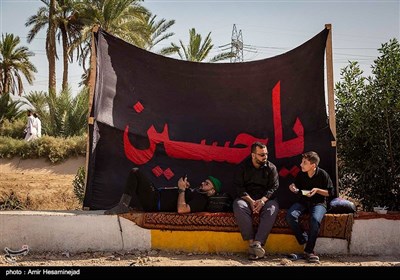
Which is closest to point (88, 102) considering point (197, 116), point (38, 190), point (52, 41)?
point (38, 190)

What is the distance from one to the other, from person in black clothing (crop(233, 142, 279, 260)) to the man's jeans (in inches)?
8.1

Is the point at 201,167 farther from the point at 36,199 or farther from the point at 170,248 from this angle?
the point at 36,199

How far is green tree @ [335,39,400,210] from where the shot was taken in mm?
5918

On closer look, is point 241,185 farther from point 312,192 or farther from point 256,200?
point 312,192

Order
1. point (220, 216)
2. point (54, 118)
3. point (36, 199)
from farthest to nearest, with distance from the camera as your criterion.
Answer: point (54, 118) < point (36, 199) < point (220, 216)

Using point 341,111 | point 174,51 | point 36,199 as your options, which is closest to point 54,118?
point 174,51

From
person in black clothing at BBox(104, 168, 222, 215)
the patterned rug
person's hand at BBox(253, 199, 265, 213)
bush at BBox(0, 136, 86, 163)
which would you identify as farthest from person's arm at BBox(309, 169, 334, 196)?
bush at BBox(0, 136, 86, 163)

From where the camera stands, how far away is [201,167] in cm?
635

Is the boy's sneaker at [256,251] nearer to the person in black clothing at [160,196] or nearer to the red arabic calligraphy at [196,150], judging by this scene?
the person in black clothing at [160,196]

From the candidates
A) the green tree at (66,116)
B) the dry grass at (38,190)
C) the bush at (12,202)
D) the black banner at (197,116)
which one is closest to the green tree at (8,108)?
the green tree at (66,116)

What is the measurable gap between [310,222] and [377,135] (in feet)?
6.14

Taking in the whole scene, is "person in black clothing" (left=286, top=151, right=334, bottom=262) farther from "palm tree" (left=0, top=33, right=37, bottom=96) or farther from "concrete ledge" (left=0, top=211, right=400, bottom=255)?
"palm tree" (left=0, top=33, right=37, bottom=96)
